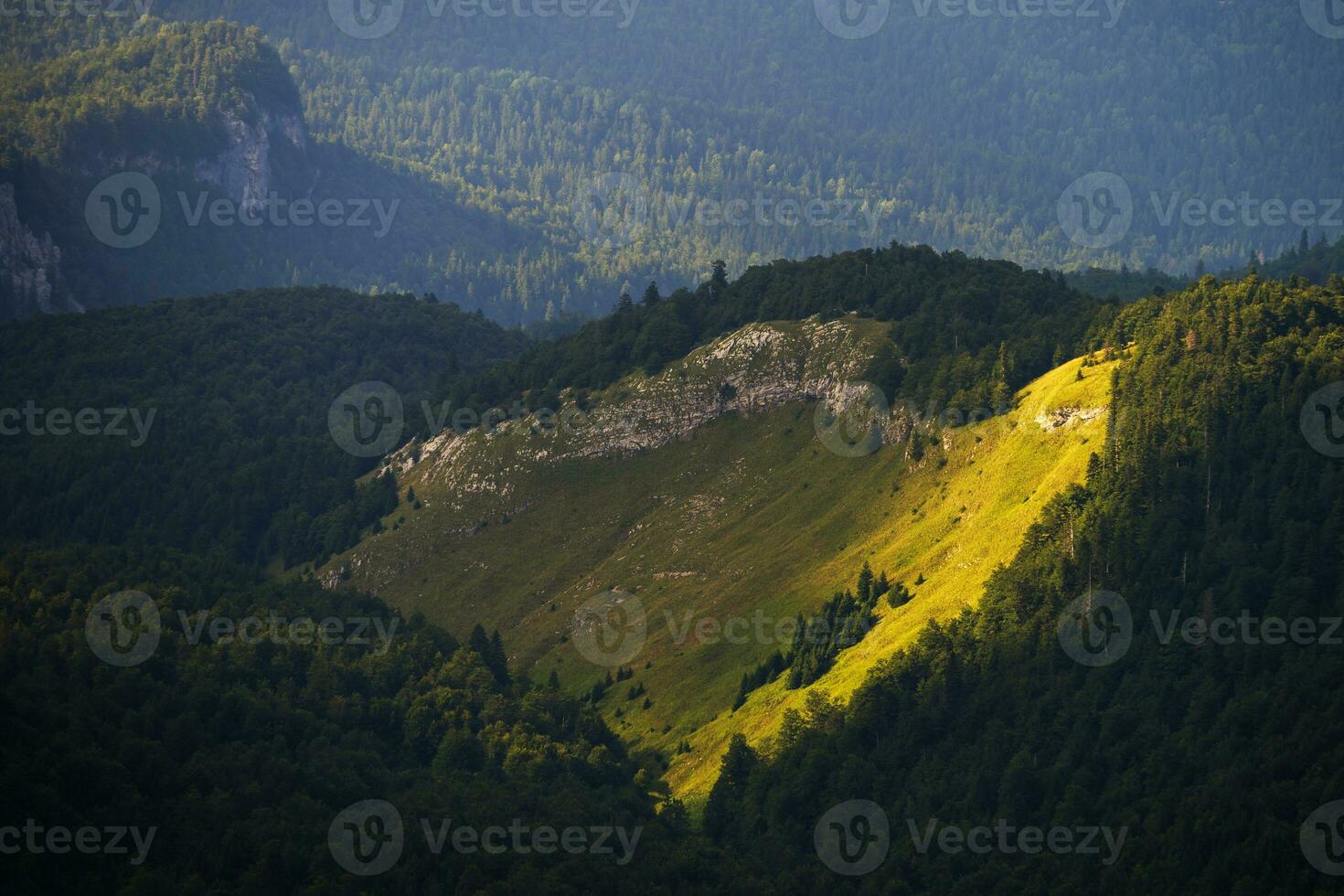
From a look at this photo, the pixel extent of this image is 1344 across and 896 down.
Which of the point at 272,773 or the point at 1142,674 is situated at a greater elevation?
the point at 1142,674

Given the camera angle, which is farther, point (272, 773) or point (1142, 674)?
point (272, 773)

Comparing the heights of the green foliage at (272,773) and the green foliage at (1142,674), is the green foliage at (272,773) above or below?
below

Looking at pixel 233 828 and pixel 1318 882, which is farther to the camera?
pixel 233 828

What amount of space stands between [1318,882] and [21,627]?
12593 centimetres

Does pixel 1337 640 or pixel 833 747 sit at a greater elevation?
pixel 1337 640

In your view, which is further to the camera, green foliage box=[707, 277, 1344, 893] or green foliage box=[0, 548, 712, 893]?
green foliage box=[0, 548, 712, 893]

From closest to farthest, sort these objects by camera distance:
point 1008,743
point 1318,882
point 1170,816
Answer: point 1318,882 → point 1170,816 → point 1008,743

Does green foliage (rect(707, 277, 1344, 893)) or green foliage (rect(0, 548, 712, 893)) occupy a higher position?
green foliage (rect(707, 277, 1344, 893))

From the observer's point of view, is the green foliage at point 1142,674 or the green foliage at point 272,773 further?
the green foliage at point 272,773

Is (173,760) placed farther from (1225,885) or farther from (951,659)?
(1225,885)

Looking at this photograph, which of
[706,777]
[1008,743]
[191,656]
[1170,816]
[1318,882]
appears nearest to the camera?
[1318,882]

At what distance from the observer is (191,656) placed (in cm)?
19788

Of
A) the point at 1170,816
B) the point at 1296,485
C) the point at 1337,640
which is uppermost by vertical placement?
the point at 1296,485

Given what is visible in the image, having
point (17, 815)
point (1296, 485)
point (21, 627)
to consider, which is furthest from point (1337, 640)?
point (21, 627)
